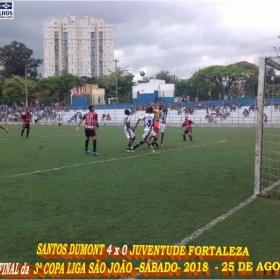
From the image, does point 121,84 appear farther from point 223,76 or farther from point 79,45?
point 79,45

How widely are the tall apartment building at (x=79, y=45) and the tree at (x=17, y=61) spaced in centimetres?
4282

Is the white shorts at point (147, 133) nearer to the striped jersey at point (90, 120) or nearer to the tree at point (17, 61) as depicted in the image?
the striped jersey at point (90, 120)

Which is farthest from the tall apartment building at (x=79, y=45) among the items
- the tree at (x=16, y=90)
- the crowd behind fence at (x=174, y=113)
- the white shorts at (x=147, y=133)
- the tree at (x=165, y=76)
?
the white shorts at (x=147, y=133)

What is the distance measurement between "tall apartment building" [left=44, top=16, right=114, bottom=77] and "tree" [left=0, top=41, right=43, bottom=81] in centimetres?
4282

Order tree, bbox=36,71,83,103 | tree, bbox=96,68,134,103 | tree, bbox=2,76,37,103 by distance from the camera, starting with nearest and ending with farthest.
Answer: tree, bbox=2,76,37,103 → tree, bbox=36,71,83,103 → tree, bbox=96,68,134,103

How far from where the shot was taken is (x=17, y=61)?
279 feet

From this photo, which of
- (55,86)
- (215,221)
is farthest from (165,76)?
(215,221)

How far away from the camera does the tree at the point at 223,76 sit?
62062mm

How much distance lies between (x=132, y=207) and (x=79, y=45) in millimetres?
132473

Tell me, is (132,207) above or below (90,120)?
below

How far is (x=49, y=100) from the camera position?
6681 centimetres

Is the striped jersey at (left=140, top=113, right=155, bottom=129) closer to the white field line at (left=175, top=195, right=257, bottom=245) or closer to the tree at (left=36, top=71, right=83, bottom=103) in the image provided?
the white field line at (left=175, top=195, right=257, bottom=245)

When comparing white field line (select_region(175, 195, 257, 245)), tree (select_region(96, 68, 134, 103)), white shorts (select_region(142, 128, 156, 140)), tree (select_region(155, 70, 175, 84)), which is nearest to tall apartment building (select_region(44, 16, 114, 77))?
tree (select_region(155, 70, 175, 84))

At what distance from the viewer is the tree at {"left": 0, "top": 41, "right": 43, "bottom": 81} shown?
277 feet
